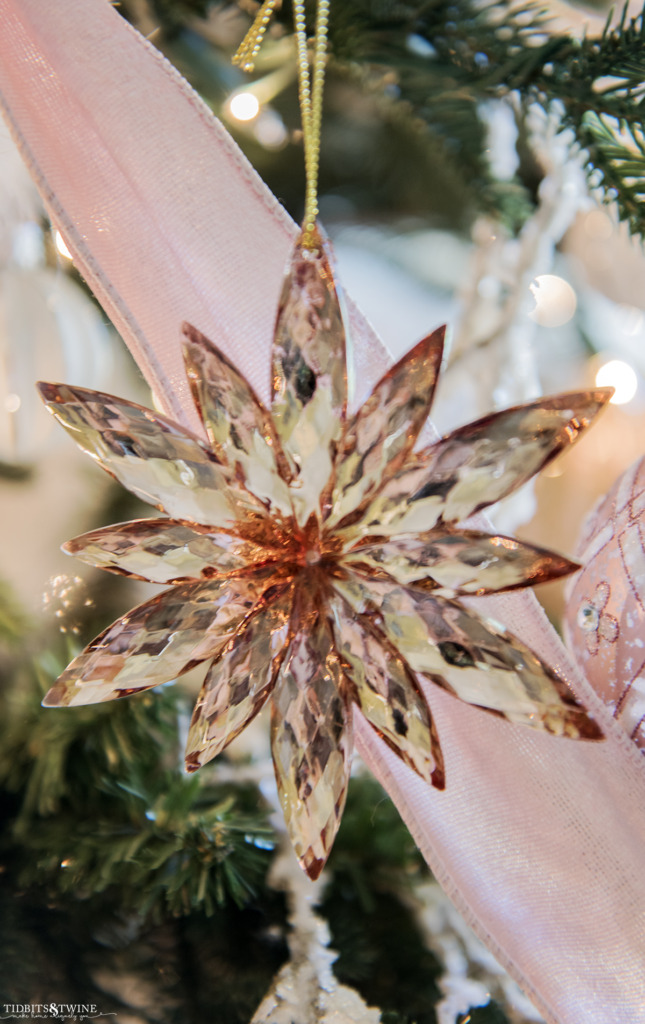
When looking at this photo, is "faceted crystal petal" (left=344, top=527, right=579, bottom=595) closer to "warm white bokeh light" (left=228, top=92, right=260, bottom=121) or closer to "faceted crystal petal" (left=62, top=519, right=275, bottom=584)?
"faceted crystal petal" (left=62, top=519, right=275, bottom=584)

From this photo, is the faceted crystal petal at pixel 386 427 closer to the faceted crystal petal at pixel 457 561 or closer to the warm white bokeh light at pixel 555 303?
the faceted crystal petal at pixel 457 561

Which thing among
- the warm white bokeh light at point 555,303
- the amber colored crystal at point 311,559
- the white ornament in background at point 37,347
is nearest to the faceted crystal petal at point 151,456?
the amber colored crystal at point 311,559

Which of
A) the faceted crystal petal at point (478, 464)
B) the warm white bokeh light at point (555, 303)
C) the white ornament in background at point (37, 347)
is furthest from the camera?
the warm white bokeh light at point (555, 303)

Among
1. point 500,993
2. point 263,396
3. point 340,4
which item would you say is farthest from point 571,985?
point 340,4

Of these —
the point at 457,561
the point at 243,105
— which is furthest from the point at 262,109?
the point at 457,561

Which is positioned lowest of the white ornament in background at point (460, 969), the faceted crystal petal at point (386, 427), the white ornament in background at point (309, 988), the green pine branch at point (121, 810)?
the white ornament in background at point (460, 969)

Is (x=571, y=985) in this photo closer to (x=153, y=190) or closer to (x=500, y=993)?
(x=500, y=993)

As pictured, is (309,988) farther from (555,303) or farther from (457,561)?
(555,303)
